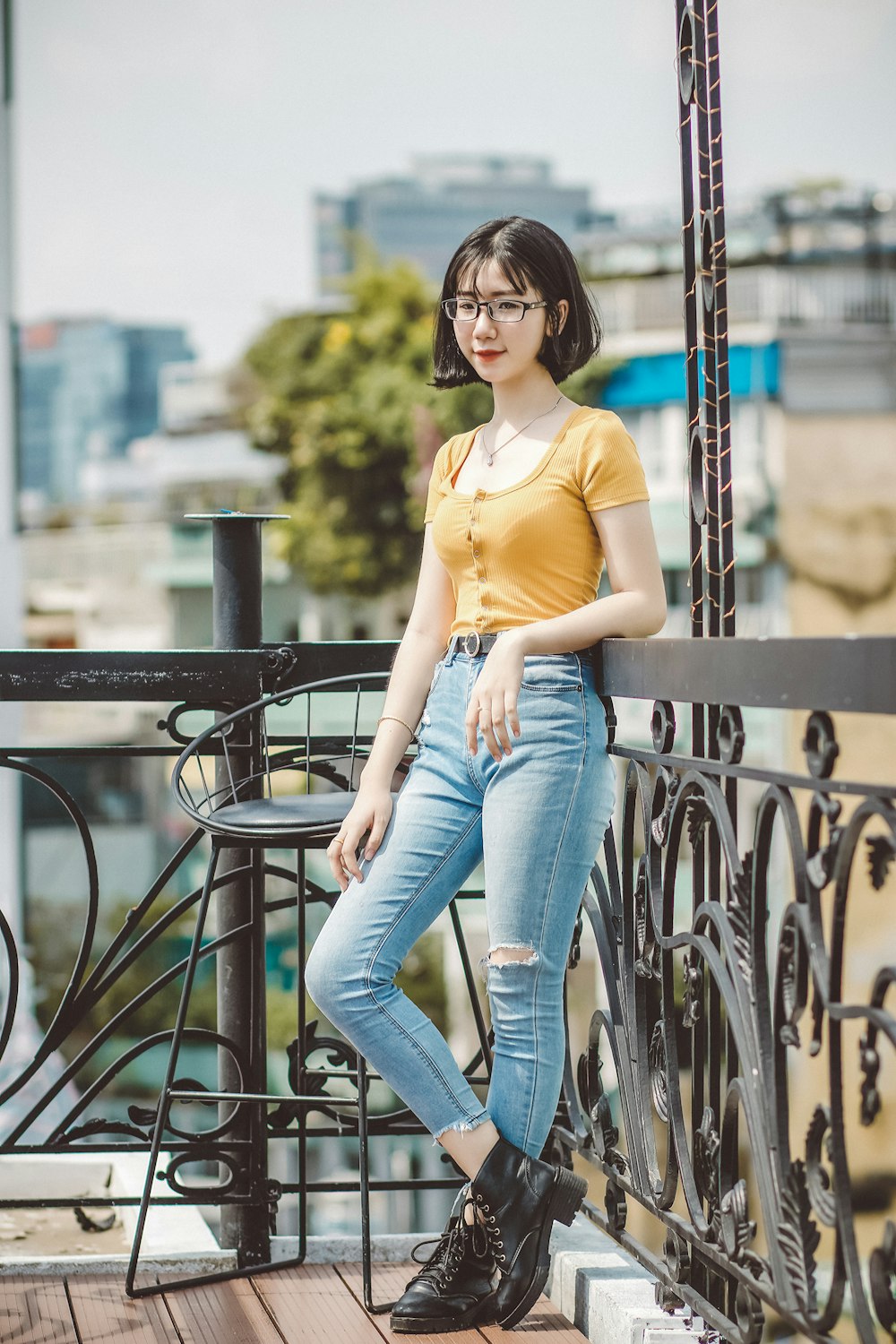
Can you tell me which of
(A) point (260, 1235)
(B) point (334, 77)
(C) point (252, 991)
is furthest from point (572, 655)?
(B) point (334, 77)

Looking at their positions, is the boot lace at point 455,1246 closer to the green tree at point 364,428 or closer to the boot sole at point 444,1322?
the boot sole at point 444,1322

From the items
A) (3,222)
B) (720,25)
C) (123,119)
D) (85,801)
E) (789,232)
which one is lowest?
(85,801)

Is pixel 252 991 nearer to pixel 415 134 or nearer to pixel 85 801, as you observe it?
pixel 85 801

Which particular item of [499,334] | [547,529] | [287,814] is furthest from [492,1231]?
[499,334]

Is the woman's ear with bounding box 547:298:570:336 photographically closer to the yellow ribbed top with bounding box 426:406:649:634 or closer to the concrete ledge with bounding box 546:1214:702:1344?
the yellow ribbed top with bounding box 426:406:649:634

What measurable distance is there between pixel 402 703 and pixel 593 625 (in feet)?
1.07

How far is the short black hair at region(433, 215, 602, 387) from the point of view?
81.2 inches

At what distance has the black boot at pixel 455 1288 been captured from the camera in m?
2.03

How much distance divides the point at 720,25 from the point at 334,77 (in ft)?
116

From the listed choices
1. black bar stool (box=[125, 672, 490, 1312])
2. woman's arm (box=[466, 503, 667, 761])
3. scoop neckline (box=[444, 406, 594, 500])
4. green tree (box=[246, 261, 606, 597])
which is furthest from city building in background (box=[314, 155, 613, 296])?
woman's arm (box=[466, 503, 667, 761])

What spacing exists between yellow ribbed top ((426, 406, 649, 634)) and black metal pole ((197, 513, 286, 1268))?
0.64 m

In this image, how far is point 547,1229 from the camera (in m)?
2.00

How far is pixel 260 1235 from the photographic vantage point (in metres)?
2.45

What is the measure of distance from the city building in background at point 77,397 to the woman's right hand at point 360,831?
35546 millimetres
